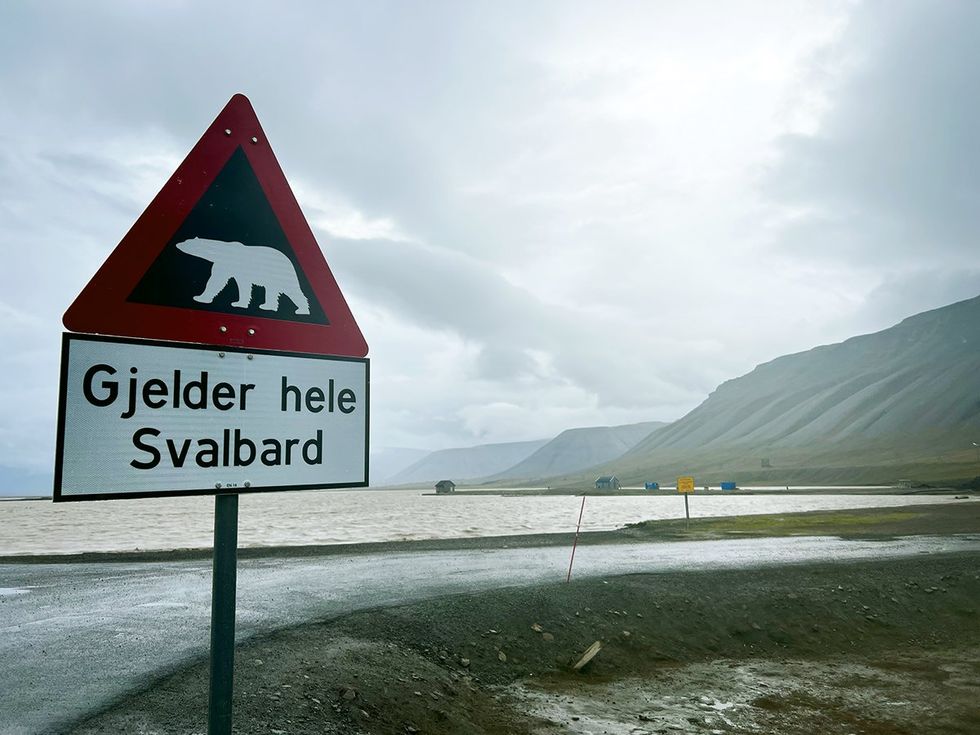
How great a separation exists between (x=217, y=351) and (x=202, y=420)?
0.27 meters

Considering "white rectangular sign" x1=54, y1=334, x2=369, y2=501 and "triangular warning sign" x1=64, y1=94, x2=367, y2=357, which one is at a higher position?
"triangular warning sign" x1=64, y1=94, x2=367, y2=357

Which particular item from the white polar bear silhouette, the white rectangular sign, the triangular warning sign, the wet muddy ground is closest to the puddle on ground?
the wet muddy ground

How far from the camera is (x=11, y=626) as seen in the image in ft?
28.0

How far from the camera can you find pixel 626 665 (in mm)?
9508

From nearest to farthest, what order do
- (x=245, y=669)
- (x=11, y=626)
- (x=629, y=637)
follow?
(x=245, y=669) < (x=11, y=626) < (x=629, y=637)

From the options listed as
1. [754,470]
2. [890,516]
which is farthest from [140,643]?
[754,470]

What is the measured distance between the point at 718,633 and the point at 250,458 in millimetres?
10275

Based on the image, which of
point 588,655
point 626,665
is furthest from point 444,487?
point 588,655

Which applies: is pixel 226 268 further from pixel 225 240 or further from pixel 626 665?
pixel 626 665

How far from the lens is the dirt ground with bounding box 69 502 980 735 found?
6.35 meters

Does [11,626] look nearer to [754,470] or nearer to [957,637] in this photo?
[957,637]

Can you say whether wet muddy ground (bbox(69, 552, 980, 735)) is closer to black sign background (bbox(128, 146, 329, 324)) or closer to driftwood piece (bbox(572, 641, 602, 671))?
driftwood piece (bbox(572, 641, 602, 671))

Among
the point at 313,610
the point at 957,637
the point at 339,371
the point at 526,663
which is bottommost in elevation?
the point at 957,637

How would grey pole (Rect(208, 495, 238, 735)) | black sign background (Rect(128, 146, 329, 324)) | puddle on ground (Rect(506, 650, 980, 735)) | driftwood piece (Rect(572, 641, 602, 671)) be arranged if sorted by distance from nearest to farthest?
grey pole (Rect(208, 495, 238, 735)) → black sign background (Rect(128, 146, 329, 324)) → puddle on ground (Rect(506, 650, 980, 735)) → driftwood piece (Rect(572, 641, 602, 671))
